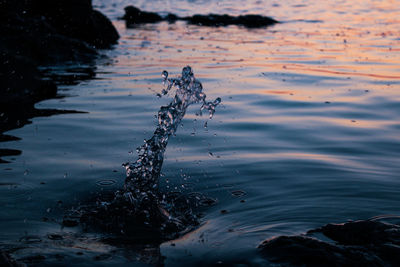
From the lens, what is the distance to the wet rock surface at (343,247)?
10.7 ft

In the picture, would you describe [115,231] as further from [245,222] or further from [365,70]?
[365,70]

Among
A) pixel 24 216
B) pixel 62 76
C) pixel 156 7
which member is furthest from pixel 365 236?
pixel 156 7

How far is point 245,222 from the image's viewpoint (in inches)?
161

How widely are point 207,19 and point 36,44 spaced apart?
36.1ft

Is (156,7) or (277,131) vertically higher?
(156,7)

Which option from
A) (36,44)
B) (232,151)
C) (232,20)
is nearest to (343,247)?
(232,151)

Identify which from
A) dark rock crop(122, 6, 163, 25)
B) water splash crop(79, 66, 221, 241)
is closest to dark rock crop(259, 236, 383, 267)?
water splash crop(79, 66, 221, 241)

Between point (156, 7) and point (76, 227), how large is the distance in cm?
2645

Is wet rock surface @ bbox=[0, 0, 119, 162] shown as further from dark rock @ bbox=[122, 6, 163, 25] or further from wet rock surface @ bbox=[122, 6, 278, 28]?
dark rock @ bbox=[122, 6, 163, 25]

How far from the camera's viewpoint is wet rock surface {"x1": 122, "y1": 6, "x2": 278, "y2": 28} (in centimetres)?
2072

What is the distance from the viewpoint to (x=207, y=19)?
2195 cm

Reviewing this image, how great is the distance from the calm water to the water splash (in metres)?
0.25

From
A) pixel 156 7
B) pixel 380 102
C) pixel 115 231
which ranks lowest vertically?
pixel 115 231

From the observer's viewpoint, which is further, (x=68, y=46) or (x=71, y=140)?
(x=68, y=46)
